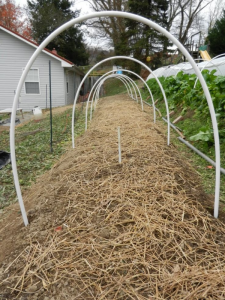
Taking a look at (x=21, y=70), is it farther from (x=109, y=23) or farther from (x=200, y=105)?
(x=109, y=23)

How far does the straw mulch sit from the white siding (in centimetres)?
1093

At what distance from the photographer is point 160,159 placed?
352 cm

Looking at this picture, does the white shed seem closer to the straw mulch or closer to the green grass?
the green grass

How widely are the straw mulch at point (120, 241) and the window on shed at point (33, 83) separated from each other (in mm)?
11137

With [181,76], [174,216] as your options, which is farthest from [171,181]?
[181,76]

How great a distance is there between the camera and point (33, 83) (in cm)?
1294

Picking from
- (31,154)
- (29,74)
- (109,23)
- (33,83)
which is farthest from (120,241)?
(109,23)

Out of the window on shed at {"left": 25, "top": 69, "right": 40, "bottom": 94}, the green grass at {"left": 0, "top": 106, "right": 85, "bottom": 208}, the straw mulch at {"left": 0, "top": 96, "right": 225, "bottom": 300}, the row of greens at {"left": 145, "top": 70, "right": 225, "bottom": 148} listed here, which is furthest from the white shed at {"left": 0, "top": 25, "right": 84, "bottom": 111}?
the straw mulch at {"left": 0, "top": 96, "right": 225, "bottom": 300}

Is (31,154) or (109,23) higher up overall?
(109,23)

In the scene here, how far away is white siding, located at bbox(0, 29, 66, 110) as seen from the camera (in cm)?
1230

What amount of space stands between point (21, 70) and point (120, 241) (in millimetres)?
13192

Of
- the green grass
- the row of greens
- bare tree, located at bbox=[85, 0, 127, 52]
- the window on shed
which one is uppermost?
bare tree, located at bbox=[85, 0, 127, 52]

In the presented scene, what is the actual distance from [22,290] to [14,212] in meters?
1.36

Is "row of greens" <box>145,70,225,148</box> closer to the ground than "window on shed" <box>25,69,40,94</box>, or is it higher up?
closer to the ground
